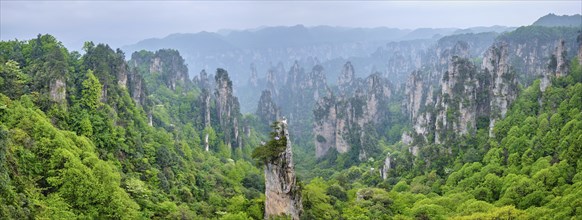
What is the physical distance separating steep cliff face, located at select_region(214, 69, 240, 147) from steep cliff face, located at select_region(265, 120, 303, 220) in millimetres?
55490

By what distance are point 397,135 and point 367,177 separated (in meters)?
50.8

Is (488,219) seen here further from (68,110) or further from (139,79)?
(139,79)

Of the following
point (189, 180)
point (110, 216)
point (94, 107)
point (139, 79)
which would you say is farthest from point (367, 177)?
point (110, 216)

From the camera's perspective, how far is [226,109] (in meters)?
109

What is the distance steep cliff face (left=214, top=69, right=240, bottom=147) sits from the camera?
348 ft

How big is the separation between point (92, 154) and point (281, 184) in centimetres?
1662

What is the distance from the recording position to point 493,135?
72.0 m

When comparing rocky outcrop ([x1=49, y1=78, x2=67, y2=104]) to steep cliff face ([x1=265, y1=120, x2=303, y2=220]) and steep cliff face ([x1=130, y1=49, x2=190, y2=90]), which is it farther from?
steep cliff face ([x1=130, y1=49, x2=190, y2=90])

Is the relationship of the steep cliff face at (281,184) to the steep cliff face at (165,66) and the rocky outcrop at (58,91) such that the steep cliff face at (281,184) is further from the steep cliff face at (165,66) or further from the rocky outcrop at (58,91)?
the steep cliff face at (165,66)

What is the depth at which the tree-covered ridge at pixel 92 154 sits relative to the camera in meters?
38.6

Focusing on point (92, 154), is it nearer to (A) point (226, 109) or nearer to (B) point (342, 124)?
(A) point (226, 109)

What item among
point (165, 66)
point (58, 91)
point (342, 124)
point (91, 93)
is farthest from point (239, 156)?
point (58, 91)

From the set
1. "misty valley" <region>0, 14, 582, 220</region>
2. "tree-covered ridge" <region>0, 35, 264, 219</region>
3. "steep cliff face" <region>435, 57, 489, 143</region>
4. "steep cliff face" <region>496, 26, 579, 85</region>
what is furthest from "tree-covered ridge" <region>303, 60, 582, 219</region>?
"steep cliff face" <region>496, 26, 579, 85</region>

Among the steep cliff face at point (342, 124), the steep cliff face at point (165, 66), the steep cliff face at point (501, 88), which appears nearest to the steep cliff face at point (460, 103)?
the steep cliff face at point (501, 88)
